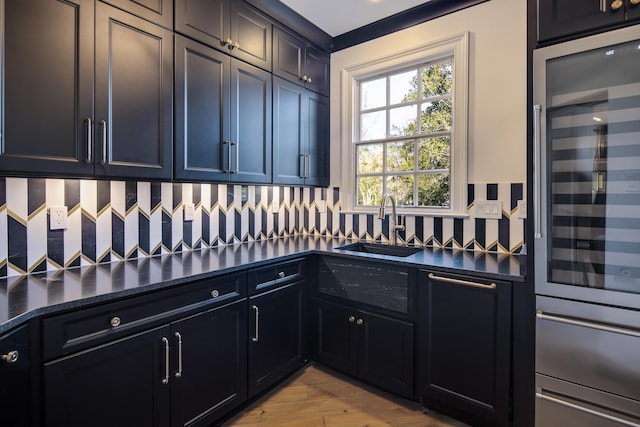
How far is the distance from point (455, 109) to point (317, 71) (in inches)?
49.4

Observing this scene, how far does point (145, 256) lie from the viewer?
2.11 metres

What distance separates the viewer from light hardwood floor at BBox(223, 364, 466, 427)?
6.30ft

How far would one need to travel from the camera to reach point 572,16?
150cm

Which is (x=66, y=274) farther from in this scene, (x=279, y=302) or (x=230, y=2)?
(x=230, y=2)

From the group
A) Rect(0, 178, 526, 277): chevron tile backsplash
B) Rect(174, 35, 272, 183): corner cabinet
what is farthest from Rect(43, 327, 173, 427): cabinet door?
Rect(174, 35, 272, 183): corner cabinet

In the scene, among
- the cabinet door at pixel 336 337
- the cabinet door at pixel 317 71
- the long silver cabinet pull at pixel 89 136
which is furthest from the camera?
the cabinet door at pixel 317 71

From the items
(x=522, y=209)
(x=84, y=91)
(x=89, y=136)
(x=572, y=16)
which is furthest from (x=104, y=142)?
(x=522, y=209)

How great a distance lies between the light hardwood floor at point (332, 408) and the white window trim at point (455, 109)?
1.36 meters

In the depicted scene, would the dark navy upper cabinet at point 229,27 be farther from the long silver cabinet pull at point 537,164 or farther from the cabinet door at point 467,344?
the cabinet door at point 467,344

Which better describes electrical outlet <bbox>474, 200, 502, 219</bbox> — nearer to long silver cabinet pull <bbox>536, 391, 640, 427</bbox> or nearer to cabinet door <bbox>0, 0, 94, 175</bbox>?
long silver cabinet pull <bbox>536, 391, 640, 427</bbox>

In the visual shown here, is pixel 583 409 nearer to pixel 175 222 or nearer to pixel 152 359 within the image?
pixel 152 359

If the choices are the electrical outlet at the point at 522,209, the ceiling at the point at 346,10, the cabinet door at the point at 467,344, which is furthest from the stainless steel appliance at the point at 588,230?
the ceiling at the point at 346,10

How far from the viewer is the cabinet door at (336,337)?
2.28m

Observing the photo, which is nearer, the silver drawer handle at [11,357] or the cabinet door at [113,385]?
the silver drawer handle at [11,357]
